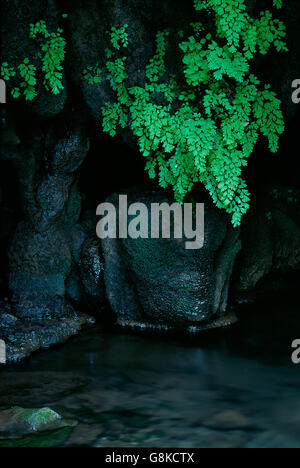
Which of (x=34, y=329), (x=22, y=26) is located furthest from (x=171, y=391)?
(x=22, y=26)

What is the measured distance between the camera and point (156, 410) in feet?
17.4

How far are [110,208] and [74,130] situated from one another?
1.31m

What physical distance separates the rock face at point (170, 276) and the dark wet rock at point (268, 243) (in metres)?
1.01

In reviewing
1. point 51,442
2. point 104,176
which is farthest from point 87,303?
point 51,442

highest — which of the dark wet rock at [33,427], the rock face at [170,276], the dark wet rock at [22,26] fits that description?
the dark wet rock at [22,26]

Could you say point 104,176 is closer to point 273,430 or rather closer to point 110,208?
point 110,208

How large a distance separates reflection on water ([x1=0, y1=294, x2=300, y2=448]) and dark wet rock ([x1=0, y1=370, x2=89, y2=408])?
22 millimetres

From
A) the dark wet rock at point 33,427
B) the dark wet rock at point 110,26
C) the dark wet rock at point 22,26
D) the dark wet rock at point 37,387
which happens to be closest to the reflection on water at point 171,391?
the dark wet rock at point 37,387

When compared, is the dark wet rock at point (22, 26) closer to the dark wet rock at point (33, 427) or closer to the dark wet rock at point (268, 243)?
the dark wet rock at point (33, 427)

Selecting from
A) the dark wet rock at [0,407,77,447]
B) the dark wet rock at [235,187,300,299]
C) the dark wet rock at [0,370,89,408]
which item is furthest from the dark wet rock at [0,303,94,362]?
the dark wet rock at [235,187,300,299]

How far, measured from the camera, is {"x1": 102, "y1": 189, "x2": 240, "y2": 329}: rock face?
727 centimetres

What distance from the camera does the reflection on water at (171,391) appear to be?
15.7 feet

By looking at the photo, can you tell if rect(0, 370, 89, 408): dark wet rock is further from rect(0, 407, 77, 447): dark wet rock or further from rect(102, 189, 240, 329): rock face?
rect(102, 189, 240, 329): rock face

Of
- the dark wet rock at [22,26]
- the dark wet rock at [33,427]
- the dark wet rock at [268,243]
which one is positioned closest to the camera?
the dark wet rock at [33,427]
